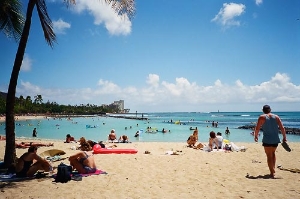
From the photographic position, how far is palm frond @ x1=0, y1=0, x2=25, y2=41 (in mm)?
7709

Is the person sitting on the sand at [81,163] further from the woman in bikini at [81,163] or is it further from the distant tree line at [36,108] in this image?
the distant tree line at [36,108]

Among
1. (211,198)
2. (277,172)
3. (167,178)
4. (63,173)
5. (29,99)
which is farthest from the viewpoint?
(29,99)

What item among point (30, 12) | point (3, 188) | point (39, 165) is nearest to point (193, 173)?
point (39, 165)

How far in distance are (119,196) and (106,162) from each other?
4.07 m

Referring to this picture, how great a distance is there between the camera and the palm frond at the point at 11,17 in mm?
7709

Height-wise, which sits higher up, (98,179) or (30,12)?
(30,12)

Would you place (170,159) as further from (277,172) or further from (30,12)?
(30,12)

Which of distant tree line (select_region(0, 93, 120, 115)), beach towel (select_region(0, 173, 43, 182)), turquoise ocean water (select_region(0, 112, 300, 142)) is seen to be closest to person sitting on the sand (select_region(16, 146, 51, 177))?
beach towel (select_region(0, 173, 43, 182))

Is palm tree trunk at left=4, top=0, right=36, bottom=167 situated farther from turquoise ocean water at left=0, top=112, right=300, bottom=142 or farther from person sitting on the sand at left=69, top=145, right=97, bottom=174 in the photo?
turquoise ocean water at left=0, top=112, right=300, bottom=142

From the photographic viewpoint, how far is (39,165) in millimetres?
7012

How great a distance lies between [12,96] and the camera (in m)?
7.48

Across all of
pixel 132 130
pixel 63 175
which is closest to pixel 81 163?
pixel 63 175

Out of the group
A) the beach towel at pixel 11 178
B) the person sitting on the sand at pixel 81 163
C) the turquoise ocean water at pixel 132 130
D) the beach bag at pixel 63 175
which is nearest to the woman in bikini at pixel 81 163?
the person sitting on the sand at pixel 81 163

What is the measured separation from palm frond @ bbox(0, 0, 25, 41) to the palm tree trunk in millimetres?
641
